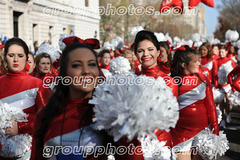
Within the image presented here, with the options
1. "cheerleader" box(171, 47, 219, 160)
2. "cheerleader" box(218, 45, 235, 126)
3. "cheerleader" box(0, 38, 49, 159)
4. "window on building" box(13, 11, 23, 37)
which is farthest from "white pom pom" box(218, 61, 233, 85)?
"window on building" box(13, 11, 23, 37)

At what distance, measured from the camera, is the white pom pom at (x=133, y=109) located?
1.64 m

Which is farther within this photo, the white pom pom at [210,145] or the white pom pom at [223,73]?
the white pom pom at [223,73]

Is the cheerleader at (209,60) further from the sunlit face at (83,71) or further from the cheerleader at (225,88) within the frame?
the sunlit face at (83,71)

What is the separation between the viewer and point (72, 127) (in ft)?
6.81

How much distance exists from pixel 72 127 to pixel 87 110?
0.13m

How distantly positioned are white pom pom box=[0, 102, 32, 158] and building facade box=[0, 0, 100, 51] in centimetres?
1394

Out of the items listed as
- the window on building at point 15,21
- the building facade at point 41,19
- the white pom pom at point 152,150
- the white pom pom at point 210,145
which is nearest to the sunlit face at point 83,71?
the white pom pom at point 152,150

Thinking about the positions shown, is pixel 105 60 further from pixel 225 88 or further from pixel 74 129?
pixel 74 129

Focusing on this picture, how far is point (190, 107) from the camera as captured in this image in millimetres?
4109

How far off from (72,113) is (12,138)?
1.32 metres

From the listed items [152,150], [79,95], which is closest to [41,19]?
[152,150]

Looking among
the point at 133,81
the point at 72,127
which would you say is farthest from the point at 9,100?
the point at 133,81

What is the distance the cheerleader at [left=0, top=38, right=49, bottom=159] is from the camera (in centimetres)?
335

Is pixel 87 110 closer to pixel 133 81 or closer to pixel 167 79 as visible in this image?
pixel 133 81
